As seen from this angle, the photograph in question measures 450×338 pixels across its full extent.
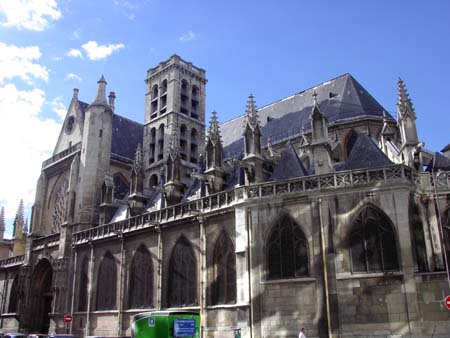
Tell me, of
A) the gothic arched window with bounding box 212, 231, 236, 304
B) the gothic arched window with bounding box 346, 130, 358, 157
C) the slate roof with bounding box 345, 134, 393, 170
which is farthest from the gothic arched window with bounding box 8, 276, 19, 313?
the slate roof with bounding box 345, 134, 393, 170

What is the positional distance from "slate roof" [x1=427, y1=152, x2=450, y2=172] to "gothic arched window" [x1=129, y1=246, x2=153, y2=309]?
15.2 m

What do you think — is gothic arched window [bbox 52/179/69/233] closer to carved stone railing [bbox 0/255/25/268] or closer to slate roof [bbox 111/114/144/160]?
carved stone railing [bbox 0/255/25/268]

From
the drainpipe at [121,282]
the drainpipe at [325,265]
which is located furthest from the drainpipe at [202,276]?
the drainpipe at [121,282]

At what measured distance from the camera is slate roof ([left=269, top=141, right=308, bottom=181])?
22344mm

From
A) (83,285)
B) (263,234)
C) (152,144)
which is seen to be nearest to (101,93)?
(152,144)

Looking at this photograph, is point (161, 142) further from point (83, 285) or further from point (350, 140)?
point (350, 140)

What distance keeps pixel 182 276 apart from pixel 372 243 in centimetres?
1003

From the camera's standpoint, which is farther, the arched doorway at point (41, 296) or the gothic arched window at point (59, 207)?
the gothic arched window at point (59, 207)

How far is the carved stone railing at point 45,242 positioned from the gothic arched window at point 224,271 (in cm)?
1685

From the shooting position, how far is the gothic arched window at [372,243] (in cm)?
1788

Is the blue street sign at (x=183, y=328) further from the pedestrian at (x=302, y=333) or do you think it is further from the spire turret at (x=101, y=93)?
the spire turret at (x=101, y=93)

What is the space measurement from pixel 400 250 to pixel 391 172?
118 inches

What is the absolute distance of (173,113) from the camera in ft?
140

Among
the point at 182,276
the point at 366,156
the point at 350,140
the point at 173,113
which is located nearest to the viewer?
the point at 366,156
